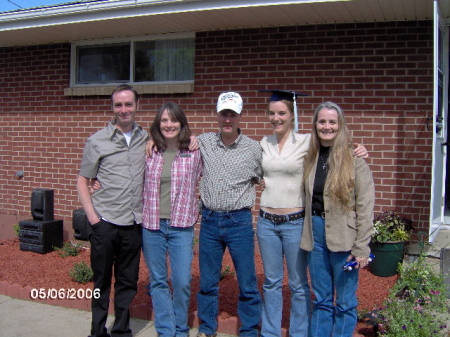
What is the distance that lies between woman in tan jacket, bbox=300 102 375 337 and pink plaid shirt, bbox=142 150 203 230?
86cm

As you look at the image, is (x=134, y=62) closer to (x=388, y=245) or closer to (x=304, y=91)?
(x=304, y=91)

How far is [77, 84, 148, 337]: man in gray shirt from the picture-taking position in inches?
146

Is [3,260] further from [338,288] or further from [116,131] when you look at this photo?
[338,288]

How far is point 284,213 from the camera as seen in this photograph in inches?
139

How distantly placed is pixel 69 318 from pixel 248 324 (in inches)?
72.7

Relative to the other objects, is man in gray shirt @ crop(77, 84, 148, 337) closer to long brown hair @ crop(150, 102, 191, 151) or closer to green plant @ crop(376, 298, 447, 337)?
long brown hair @ crop(150, 102, 191, 151)

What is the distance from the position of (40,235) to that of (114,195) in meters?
3.47

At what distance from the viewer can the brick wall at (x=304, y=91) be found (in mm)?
5672

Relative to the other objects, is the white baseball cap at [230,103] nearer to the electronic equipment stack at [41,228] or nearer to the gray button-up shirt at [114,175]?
the gray button-up shirt at [114,175]

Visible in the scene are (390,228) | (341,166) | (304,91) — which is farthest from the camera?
(304,91)

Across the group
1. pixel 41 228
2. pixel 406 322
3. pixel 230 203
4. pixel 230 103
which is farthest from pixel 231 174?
pixel 41 228

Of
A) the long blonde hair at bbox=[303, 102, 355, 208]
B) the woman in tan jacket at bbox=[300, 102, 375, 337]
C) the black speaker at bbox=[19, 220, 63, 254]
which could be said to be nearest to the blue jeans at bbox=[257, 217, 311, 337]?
the woman in tan jacket at bbox=[300, 102, 375, 337]

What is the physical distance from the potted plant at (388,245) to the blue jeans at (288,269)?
195cm

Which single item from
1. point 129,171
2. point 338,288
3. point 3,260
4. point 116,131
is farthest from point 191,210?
point 3,260
